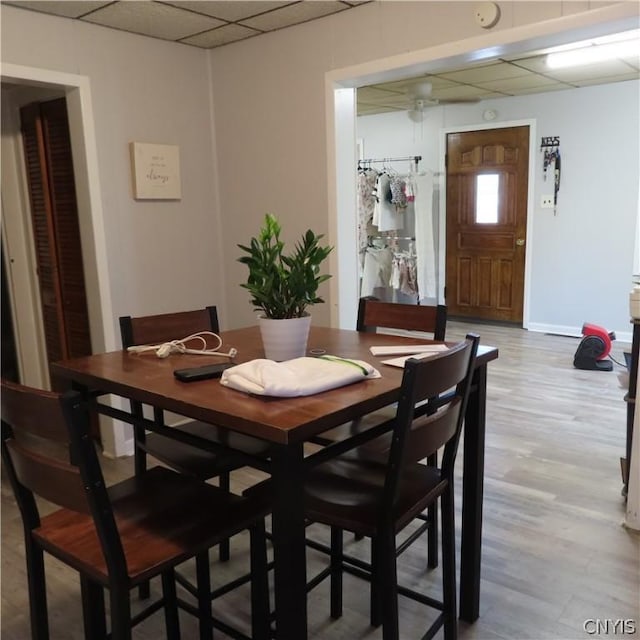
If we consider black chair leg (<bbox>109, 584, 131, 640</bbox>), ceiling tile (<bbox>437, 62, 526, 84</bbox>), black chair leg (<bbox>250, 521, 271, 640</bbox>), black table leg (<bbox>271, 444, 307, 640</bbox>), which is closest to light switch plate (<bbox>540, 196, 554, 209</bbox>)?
ceiling tile (<bbox>437, 62, 526, 84</bbox>)

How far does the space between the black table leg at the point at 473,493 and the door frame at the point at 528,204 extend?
185 inches

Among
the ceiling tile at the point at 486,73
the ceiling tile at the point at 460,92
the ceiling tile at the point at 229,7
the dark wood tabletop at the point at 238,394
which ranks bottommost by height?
the dark wood tabletop at the point at 238,394

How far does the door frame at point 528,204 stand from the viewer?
240 inches

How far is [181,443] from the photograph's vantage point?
6.67 feet

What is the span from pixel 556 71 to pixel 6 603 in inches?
202

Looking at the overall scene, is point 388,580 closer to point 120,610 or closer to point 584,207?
point 120,610

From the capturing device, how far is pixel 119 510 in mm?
1558

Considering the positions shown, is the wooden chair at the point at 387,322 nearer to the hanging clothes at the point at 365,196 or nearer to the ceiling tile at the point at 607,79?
the hanging clothes at the point at 365,196

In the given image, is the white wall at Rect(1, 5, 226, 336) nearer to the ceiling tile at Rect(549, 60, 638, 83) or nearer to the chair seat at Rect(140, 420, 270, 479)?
the chair seat at Rect(140, 420, 270, 479)

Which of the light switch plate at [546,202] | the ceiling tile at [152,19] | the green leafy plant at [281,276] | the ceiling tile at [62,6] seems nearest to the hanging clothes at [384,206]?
the light switch plate at [546,202]

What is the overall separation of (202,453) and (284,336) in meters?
0.53

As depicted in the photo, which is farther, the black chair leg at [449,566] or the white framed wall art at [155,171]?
the white framed wall art at [155,171]

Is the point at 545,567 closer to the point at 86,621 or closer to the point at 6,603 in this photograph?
the point at 86,621

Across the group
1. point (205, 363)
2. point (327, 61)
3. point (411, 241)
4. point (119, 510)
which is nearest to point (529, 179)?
point (411, 241)
